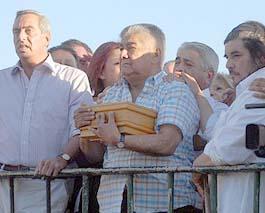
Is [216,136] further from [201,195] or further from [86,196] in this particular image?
[86,196]

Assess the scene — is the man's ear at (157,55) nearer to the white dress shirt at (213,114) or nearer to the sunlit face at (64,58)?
the white dress shirt at (213,114)

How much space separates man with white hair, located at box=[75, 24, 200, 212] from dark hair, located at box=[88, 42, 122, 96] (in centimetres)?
70

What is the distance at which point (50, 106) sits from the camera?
18.6 feet

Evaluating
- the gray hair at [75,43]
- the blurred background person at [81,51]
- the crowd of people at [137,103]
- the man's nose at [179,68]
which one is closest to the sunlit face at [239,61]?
the crowd of people at [137,103]

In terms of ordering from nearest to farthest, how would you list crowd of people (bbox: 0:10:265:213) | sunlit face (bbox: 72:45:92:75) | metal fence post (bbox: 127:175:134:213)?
1. crowd of people (bbox: 0:10:265:213)
2. metal fence post (bbox: 127:175:134:213)
3. sunlit face (bbox: 72:45:92:75)

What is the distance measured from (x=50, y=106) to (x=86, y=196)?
3.00 ft

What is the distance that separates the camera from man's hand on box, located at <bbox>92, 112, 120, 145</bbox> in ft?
16.0

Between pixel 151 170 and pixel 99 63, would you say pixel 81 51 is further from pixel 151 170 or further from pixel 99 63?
pixel 151 170

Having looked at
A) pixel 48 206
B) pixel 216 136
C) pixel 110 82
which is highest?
pixel 110 82

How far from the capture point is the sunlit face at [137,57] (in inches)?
206

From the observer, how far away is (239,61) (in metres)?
4.80

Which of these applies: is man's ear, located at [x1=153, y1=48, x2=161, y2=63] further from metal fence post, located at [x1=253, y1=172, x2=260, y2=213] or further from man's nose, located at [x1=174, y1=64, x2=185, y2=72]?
metal fence post, located at [x1=253, y1=172, x2=260, y2=213]

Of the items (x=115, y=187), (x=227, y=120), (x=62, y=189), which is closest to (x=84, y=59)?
(x=62, y=189)

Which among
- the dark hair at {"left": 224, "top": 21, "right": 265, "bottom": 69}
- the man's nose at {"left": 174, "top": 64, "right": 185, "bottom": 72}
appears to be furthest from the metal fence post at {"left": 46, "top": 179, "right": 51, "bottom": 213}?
the dark hair at {"left": 224, "top": 21, "right": 265, "bottom": 69}
